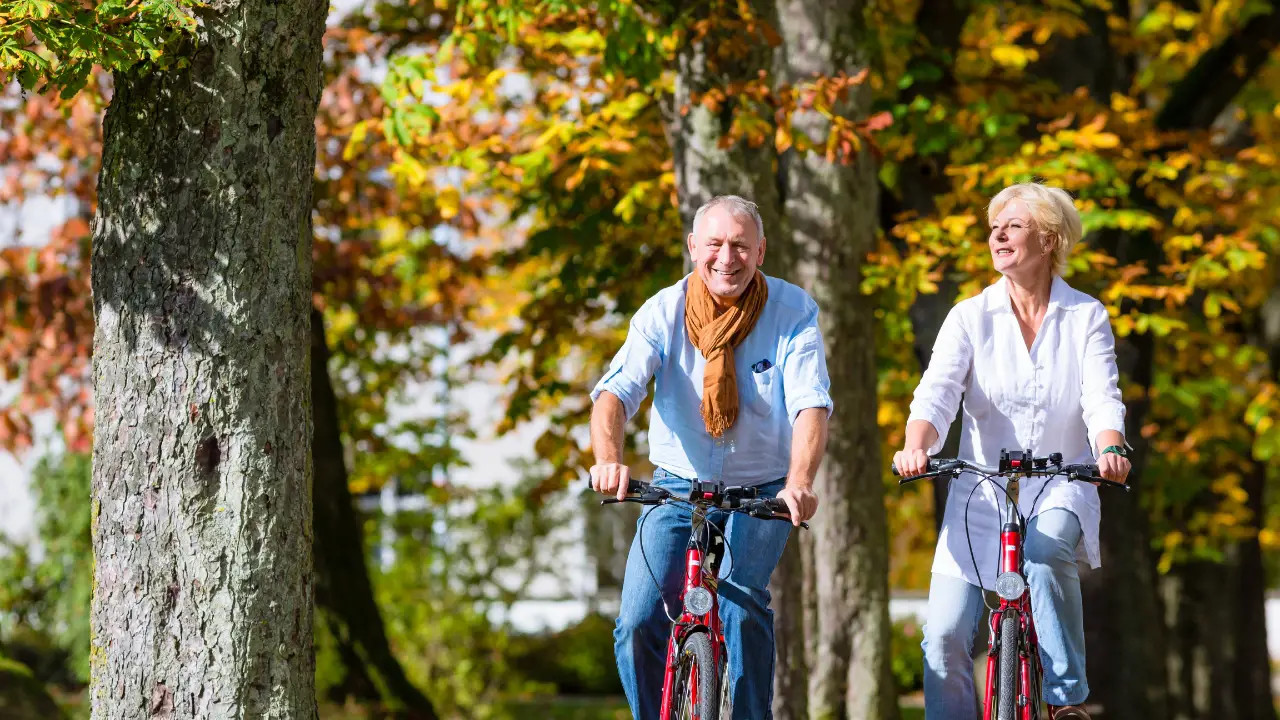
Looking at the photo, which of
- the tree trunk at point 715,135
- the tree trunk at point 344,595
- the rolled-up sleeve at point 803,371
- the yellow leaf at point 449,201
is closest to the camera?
the rolled-up sleeve at point 803,371

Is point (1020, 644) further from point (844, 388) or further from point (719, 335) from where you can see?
point (844, 388)

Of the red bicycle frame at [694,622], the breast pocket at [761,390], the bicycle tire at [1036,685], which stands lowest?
the bicycle tire at [1036,685]

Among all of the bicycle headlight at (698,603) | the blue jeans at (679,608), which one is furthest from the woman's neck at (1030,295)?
the bicycle headlight at (698,603)

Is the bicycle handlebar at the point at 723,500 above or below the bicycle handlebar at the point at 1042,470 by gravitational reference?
Answer: below

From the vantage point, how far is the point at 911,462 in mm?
4980

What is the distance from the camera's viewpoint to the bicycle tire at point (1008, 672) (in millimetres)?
4930

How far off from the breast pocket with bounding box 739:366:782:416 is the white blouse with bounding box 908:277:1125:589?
44cm

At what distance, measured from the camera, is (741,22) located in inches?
322

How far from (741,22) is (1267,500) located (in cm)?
1637

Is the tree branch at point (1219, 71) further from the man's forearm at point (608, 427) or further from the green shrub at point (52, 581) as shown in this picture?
the green shrub at point (52, 581)

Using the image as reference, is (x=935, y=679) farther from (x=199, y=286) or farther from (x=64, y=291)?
(x=64, y=291)

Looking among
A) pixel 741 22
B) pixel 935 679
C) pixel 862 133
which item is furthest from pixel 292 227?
pixel 862 133

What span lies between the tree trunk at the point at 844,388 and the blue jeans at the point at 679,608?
14.3 ft

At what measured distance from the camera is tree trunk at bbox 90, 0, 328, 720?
4992 mm
